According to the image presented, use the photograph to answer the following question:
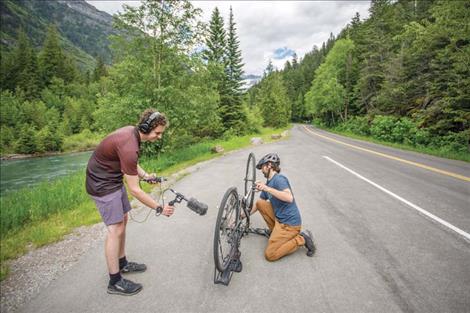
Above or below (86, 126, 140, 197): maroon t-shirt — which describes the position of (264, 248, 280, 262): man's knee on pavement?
below

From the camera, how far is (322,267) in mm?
3262

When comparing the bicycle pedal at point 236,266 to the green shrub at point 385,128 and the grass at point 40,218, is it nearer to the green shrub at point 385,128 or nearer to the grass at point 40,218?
the grass at point 40,218

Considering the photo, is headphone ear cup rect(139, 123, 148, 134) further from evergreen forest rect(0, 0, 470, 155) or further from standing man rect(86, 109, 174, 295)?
evergreen forest rect(0, 0, 470, 155)

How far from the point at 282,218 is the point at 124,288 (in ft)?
7.71

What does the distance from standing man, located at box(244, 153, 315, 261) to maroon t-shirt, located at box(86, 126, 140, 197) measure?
180cm

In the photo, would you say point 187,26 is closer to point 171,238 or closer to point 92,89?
point 171,238

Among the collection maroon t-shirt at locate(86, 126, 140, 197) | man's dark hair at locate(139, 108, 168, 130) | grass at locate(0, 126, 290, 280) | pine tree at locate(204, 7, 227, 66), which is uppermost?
pine tree at locate(204, 7, 227, 66)

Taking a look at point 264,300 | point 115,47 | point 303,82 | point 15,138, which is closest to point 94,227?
point 264,300

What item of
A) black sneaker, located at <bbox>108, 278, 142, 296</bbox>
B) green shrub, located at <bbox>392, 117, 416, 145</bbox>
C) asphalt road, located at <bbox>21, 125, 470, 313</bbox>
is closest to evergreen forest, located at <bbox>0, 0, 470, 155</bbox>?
green shrub, located at <bbox>392, 117, 416, 145</bbox>

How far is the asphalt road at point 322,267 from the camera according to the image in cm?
263

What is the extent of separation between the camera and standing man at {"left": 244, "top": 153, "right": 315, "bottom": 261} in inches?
136

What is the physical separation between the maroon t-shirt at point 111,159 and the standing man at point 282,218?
180 cm

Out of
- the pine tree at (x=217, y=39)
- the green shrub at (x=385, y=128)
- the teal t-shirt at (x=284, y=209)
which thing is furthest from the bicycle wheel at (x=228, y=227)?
the pine tree at (x=217, y=39)

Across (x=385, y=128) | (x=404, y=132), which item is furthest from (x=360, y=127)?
(x=404, y=132)
